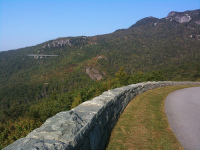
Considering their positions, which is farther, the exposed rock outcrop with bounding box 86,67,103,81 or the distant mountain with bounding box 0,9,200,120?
the exposed rock outcrop with bounding box 86,67,103,81

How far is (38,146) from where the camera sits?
2.06 meters

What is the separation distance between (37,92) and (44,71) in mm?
43459

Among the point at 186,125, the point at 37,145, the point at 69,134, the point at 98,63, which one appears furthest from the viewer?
the point at 98,63

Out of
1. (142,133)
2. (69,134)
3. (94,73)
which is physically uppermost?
(69,134)

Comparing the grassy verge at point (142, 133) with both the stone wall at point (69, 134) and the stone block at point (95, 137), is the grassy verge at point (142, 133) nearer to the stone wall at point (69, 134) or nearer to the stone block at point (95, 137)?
the stone wall at point (69, 134)

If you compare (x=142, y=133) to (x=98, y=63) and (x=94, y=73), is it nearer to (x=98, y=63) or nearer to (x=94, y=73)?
(x=94, y=73)

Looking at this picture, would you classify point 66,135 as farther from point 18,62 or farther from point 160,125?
point 18,62

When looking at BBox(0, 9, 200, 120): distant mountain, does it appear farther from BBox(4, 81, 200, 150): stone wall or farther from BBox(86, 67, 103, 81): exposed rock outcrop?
BBox(4, 81, 200, 150): stone wall

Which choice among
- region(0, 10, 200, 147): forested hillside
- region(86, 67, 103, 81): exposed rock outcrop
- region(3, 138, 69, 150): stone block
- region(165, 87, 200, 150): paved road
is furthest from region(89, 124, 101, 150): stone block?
region(86, 67, 103, 81): exposed rock outcrop

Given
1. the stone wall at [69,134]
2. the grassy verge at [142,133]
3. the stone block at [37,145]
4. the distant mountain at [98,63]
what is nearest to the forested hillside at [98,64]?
the distant mountain at [98,63]

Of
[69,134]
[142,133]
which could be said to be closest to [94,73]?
[142,133]

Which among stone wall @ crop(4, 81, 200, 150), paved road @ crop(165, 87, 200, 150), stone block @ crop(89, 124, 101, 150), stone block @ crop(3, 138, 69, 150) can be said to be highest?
stone block @ crop(3, 138, 69, 150)

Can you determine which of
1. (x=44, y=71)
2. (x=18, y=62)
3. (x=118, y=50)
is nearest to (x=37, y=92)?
(x=44, y=71)

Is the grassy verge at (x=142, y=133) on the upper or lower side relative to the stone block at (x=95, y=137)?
lower
